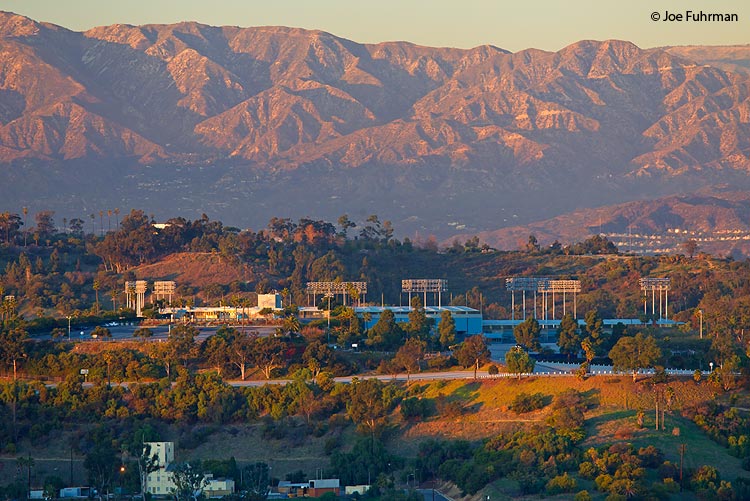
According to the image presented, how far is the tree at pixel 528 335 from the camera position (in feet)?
443

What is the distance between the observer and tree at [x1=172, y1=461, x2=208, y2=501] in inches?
3711

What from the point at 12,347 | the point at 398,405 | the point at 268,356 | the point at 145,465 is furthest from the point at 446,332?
the point at 145,465

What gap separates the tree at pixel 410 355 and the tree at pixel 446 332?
458 centimetres

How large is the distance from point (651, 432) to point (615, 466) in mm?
8524

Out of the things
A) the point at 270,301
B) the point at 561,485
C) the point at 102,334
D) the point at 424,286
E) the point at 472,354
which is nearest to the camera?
the point at 561,485

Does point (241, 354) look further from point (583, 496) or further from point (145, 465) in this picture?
point (583, 496)

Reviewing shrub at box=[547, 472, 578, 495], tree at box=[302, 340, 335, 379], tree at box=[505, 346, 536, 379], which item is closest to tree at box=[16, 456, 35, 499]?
tree at box=[302, 340, 335, 379]

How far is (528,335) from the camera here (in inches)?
5325

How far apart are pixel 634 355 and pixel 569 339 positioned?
17100mm

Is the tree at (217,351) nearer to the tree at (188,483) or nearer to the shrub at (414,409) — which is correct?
the shrub at (414,409)

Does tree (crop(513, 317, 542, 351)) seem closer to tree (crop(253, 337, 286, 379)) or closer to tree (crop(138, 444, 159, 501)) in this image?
tree (crop(253, 337, 286, 379))

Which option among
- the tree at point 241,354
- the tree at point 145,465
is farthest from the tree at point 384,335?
the tree at point 145,465

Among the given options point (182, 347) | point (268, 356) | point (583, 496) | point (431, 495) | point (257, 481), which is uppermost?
point (182, 347)

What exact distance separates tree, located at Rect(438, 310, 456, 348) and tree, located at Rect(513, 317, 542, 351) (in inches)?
196
